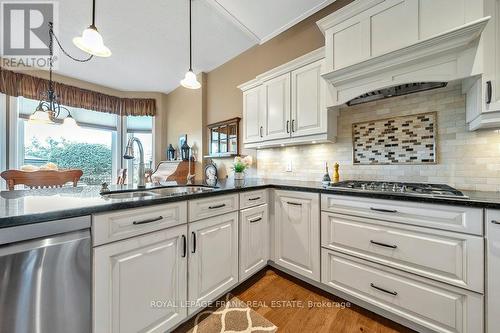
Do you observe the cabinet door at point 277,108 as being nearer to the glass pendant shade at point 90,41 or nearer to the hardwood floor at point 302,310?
the hardwood floor at point 302,310

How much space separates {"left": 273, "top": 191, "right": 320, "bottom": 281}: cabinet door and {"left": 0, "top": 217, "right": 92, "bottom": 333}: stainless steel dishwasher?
4.88 ft

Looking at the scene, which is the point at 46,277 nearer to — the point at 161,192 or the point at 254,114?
the point at 161,192

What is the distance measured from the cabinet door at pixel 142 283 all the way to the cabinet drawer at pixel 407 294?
3.85ft

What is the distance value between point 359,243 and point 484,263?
0.61 meters

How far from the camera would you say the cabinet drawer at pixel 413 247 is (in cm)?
110

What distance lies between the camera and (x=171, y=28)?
259 cm

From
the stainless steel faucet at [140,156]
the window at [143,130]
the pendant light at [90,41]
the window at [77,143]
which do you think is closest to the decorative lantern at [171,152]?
the window at [143,130]

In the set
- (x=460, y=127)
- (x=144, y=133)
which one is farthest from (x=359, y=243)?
(x=144, y=133)

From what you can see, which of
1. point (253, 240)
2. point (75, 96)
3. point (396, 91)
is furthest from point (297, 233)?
point (75, 96)

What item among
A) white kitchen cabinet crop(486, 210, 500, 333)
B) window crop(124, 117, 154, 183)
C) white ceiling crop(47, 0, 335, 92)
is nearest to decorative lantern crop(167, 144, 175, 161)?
window crop(124, 117, 154, 183)

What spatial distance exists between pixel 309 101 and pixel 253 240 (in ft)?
4.89

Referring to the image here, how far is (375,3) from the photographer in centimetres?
Answer: 157

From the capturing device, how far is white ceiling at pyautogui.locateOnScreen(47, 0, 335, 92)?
222 centimetres

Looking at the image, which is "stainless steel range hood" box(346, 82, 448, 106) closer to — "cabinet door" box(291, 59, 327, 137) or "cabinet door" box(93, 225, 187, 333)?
"cabinet door" box(291, 59, 327, 137)
